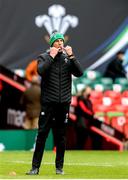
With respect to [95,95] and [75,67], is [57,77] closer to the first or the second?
[75,67]

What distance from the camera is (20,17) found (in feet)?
90.6

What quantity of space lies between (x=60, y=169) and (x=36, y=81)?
978 centimetres

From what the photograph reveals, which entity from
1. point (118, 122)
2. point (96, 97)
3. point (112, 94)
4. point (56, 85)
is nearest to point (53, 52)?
point (56, 85)

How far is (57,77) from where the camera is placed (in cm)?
1191

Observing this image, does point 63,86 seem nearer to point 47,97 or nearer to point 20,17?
point 47,97

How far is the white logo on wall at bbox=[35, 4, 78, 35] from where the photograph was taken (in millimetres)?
27766

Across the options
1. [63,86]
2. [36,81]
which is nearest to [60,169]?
[63,86]

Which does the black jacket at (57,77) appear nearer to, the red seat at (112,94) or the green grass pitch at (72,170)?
the green grass pitch at (72,170)

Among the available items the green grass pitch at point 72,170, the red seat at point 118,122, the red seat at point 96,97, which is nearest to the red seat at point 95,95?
the red seat at point 96,97

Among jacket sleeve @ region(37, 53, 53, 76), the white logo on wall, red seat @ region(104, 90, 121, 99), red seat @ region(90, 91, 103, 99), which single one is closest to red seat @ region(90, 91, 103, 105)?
red seat @ region(90, 91, 103, 99)

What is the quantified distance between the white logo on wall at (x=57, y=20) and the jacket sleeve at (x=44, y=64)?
1592 cm

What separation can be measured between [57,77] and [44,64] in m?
0.29

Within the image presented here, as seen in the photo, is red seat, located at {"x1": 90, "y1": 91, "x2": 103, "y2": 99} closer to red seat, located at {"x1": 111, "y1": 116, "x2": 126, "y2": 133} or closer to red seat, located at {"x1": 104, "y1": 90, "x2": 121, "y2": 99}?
red seat, located at {"x1": 104, "y1": 90, "x2": 121, "y2": 99}

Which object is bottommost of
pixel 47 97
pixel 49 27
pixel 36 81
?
pixel 47 97
